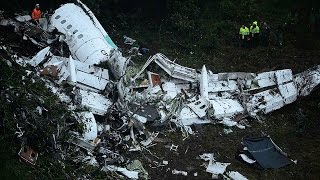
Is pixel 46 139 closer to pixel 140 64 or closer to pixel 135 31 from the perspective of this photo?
pixel 140 64

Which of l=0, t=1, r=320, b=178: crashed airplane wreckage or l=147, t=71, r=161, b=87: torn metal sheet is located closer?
l=0, t=1, r=320, b=178: crashed airplane wreckage

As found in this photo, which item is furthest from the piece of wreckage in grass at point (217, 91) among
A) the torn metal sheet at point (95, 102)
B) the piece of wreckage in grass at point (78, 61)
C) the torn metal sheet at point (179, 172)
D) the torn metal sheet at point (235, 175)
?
the torn metal sheet at point (235, 175)

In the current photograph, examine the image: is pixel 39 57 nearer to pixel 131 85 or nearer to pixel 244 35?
pixel 131 85

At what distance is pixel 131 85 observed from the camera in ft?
45.6

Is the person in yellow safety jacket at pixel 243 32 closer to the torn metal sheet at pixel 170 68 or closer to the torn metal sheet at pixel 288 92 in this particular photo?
the torn metal sheet at pixel 288 92

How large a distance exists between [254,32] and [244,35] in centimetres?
36

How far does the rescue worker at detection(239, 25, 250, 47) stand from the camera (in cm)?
1728

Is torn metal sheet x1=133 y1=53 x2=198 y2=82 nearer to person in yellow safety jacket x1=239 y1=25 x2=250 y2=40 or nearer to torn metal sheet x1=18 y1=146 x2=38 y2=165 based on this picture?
person in yellow safety jacket x1=239 y1=25 x2=250 y2=40

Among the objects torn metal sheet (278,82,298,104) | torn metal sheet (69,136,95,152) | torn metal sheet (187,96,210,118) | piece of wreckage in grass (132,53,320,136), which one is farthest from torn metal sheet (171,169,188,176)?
torn metal sheet (278,82,298,104)

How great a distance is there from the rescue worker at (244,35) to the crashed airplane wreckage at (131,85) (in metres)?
2.56

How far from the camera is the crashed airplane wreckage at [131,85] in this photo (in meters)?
12.9

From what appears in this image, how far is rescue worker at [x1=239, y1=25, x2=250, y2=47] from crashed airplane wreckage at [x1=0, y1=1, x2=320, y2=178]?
2.56 m

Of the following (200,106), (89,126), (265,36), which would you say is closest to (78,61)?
(89,126)

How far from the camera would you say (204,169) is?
478 inches
